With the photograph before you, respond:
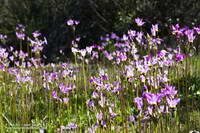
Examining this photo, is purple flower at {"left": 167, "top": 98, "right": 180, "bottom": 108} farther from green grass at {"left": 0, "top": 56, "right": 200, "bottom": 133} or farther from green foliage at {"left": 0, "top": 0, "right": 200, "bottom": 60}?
green foliage at {"left": 0, "top": 0, "right": 200, "bottom": 60}

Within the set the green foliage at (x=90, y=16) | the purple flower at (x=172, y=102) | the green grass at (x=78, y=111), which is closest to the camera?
the purple flower at (x=172, y=102)

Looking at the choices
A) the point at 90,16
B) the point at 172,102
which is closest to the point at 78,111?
the point at 172,102

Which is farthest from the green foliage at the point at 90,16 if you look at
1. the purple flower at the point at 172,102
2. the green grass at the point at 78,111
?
the purple flower at the point at 172,102

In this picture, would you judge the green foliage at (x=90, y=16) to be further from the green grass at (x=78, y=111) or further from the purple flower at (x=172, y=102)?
the purple flower at (x=172, y=102)

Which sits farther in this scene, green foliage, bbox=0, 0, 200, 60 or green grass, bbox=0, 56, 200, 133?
green foliage, bbox=0, 0, 200, 60

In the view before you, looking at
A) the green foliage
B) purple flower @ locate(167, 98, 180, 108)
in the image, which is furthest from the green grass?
the green foliage

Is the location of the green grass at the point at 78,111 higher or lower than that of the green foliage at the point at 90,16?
lower

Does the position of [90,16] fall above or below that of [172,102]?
above

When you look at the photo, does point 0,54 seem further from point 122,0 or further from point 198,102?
point 122,0

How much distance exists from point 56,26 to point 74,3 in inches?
39.2

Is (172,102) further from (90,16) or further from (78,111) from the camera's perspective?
(90,16)

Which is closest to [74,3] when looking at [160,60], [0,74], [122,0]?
[122,0]

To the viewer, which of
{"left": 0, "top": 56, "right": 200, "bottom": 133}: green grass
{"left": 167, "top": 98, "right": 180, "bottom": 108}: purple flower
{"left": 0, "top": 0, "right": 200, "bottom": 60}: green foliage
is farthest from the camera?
{"left": 0, "top": 0, "right": 200, "bottom": 60}: green foliage

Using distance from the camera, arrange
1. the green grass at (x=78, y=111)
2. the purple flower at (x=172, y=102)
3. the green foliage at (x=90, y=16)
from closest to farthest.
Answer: the purple flower at (x=172, y=102)
the green grass at (x=78, y=111)
the green foliage at (x=90, y=16)
